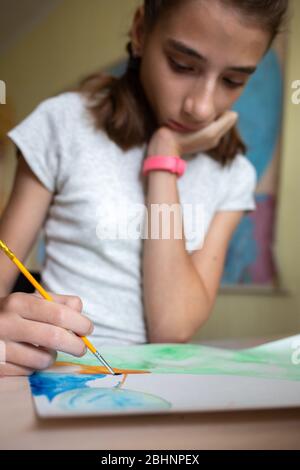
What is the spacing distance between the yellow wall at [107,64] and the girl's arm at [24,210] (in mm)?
17

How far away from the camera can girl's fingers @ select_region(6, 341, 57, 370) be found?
25 centimetres

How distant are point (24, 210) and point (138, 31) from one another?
160 mm

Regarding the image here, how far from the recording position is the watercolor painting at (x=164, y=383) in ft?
0.65

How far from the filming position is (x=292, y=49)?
0.42 m

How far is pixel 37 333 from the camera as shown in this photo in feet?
0.83

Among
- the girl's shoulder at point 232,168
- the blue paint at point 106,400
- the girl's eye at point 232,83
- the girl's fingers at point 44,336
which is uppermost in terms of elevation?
the girl's shoulder at point 232,168

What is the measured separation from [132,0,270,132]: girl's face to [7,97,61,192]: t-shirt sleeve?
0.08 m

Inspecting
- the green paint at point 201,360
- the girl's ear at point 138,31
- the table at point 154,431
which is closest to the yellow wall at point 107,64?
the girl's ear at point 138,31

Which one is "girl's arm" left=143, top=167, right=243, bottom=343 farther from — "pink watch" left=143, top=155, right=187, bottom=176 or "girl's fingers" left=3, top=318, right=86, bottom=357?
"girl's fingers" left=3, top=318, right=86, bottom=357

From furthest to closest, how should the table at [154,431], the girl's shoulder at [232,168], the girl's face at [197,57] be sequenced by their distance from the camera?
the girl's shoulder at [232,168] < the girl's face at [197,57] < the table at [154,431]

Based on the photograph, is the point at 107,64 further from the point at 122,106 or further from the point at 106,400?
the point at 106,400

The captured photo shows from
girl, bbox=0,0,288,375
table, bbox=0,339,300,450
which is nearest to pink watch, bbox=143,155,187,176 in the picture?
girl, bbox=0,0,288,375

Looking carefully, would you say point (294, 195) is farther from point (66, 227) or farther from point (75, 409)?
point (75, 409)

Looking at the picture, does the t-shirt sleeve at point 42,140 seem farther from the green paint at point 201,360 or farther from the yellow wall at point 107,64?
the green paint at point 201,360
